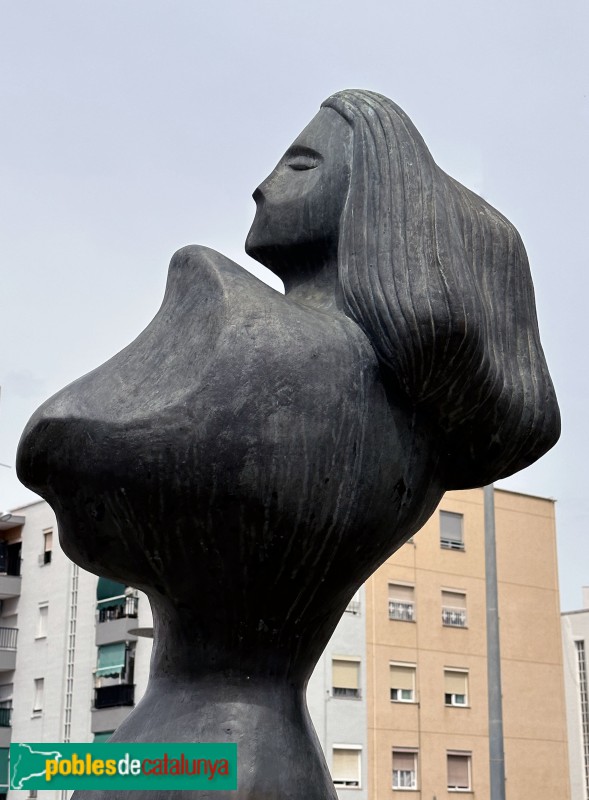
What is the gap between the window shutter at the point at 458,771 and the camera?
26.9m

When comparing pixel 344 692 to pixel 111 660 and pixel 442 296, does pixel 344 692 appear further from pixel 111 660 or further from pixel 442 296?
pixel 442 296

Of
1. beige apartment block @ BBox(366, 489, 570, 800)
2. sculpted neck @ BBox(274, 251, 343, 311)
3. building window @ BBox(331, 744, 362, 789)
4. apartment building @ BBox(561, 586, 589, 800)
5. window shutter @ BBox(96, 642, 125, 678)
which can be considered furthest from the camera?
apartment building @ BBox(561, 586, 589, 800)

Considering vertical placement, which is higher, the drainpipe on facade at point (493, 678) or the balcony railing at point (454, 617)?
the balcony railing at point (454, 617)

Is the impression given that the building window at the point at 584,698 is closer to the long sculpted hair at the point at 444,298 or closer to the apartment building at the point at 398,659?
the apartment building at the point at 398,659

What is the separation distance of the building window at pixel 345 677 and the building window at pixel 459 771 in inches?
117

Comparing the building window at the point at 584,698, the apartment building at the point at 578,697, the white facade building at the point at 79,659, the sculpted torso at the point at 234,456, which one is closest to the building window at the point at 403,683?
the white facade building at the point at 79,659

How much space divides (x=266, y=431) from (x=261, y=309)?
36 cm

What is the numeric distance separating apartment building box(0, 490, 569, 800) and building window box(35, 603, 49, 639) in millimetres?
50

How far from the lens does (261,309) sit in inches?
136

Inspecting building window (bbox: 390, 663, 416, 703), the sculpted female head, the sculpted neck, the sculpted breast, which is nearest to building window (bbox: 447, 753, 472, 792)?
building window (bbox: 390, 663, 416, 703)

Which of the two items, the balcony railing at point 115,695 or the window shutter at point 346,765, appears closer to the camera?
the window shutter at point 346,765

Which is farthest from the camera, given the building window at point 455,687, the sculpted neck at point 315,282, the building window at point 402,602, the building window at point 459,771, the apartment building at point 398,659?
the building window at point 455,687

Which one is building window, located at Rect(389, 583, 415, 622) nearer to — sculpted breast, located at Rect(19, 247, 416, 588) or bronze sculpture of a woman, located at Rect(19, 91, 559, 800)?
bronze sculpture of a woman, located at Rect(19, 91, 559, 800)

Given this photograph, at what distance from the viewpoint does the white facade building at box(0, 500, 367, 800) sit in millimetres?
25469
